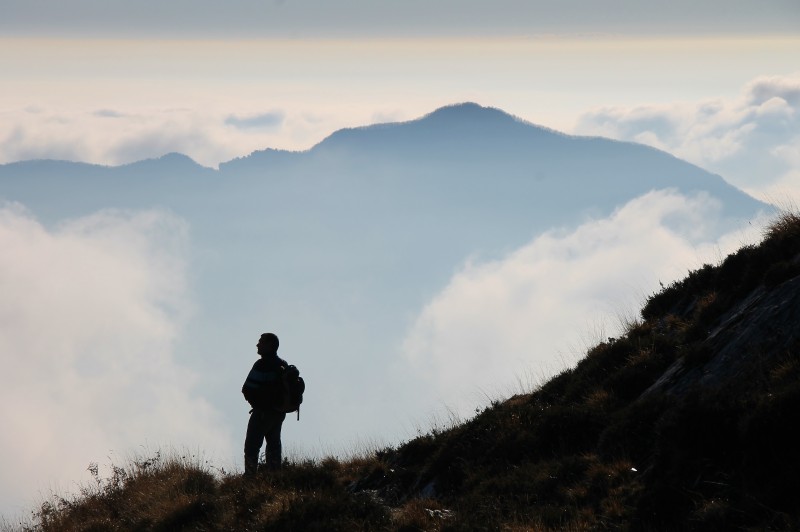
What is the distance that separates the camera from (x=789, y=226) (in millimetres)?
12172

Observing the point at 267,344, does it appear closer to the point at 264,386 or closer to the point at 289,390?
the point at 264,386

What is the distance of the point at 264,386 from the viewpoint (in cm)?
1276

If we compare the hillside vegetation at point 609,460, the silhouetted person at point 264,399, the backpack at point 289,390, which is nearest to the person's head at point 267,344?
the silhouetted person at point 264,399

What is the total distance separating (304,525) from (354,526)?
71 cm

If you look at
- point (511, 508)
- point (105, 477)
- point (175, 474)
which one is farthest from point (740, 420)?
point (105, 477)

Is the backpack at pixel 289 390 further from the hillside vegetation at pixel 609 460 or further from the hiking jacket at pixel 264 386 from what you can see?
the hillside vegetation at pixel 609 460

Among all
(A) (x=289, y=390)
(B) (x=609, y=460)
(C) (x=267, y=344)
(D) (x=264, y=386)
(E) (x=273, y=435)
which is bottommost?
Answer: (B) (x=609, y=460)

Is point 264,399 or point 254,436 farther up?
point 264,399

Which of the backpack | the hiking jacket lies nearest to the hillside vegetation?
the backpack

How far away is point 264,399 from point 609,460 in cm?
611

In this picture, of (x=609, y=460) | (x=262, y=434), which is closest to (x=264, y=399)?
(x=262, y=434)

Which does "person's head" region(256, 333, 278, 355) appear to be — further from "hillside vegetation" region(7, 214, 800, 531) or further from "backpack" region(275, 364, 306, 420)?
"hillside vegetation" region(7, 214, 800, 531)

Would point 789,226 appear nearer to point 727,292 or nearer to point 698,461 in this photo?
point 727,292

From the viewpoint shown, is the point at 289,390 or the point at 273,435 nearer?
the point at 289,390
